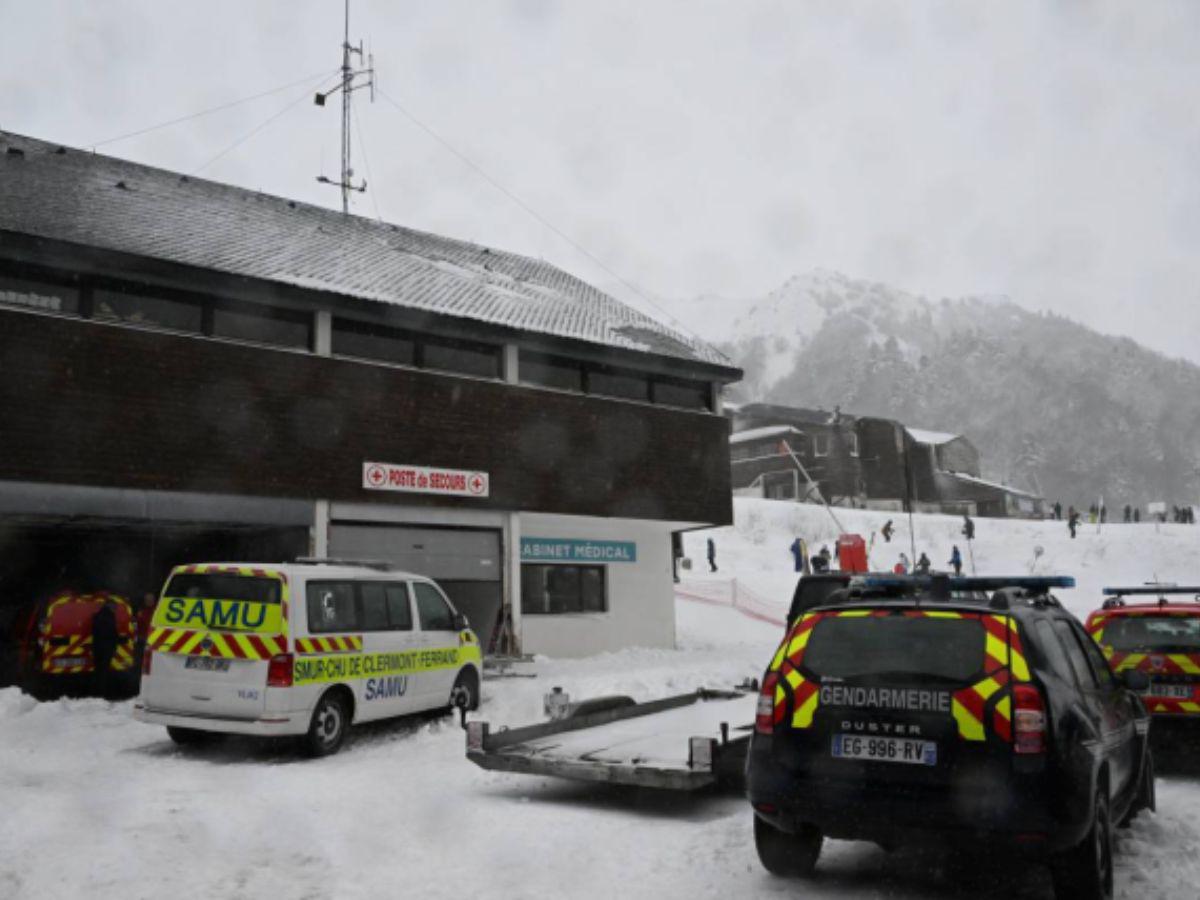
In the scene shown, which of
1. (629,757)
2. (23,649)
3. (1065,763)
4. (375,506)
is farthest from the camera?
(375,506)

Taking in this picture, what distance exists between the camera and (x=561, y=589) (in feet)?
73.0

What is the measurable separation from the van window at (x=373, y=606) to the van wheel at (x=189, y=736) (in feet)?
6.40

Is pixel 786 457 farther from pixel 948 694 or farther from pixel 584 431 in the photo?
pixel 948 694

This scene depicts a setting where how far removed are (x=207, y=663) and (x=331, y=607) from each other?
1301 millimetres

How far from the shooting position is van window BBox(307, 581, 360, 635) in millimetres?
10664

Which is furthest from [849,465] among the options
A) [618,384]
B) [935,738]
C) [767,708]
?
[935,738]

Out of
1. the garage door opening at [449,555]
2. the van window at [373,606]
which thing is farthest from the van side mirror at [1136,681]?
the garage door opening at [449,555]

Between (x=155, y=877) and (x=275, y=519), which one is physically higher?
(x=275, y=519)

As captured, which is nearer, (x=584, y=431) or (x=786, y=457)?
(x=584, y=431)

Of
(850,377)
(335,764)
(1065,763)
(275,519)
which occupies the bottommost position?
(335,764)

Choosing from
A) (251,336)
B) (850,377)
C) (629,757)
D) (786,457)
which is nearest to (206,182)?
(251,336)

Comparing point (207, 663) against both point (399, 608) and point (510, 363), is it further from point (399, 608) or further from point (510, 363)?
point (510, 363)

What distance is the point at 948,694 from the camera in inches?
221

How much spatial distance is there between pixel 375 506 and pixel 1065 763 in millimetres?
15128
